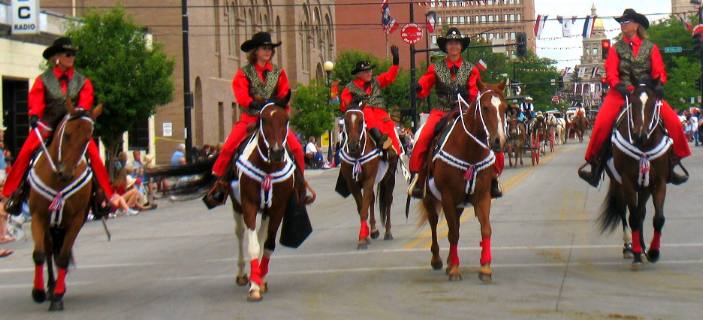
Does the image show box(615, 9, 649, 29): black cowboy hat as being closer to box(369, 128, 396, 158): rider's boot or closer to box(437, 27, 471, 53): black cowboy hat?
box(437, 27, 471, 53): black cowboy hat

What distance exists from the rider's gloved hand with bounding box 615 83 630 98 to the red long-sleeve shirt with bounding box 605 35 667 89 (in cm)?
11

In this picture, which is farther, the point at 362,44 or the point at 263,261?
the point at 362,44

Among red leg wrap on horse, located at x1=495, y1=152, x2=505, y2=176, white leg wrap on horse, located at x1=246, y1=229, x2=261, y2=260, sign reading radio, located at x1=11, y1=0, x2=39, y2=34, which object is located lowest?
white leg wrap on horse, located at x1=246, y1=229, x2=261, y2=260

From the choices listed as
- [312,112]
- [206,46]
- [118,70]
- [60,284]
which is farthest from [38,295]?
[206,46]

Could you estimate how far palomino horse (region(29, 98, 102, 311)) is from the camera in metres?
11.0

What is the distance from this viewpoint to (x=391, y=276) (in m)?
12.6

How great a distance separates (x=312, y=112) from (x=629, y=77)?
Result: 4416 cm

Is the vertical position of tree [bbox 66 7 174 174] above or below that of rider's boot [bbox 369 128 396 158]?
above

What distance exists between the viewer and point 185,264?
15.1 m

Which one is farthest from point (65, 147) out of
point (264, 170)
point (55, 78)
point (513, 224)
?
point (513, 224)

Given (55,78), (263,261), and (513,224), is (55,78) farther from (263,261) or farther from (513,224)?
(513,224)

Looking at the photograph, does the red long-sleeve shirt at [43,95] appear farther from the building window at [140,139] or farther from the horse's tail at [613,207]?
the building window at [140,139]

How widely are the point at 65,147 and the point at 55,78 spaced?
1.08m

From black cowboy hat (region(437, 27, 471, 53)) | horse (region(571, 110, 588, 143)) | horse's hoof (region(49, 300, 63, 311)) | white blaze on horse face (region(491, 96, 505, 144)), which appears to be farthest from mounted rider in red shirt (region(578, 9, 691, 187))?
horse (region(571, 110, 588, 143))
